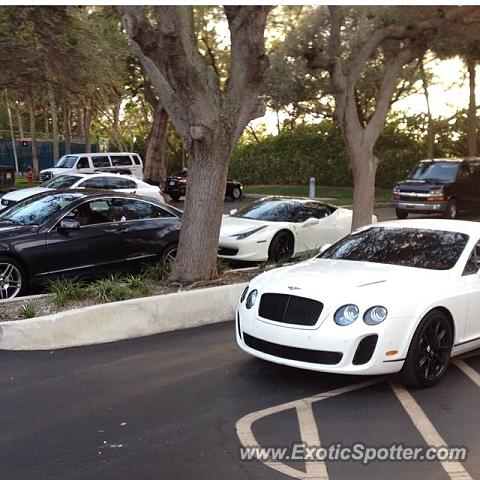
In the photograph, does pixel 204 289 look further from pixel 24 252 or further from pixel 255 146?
pixel 255 146

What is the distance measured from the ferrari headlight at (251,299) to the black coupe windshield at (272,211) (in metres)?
5.78

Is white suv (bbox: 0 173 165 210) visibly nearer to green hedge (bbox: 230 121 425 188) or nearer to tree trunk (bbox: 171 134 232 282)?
tree trunk (bbox: 171 134 232 282)

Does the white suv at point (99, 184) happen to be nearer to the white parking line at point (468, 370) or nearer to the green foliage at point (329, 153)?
the white parking line at point (468, 370)

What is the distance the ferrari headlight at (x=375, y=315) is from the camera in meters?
5.06

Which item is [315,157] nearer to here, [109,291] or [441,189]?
[441,189]

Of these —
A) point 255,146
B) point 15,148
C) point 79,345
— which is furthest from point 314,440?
point 15,148

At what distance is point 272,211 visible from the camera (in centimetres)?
1187

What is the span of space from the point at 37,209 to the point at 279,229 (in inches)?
165

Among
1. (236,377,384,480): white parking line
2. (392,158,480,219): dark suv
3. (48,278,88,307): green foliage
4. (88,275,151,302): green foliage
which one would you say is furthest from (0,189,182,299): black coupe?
(392,158,480,219): dark suv

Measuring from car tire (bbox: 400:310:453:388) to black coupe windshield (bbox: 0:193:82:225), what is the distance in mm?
5543

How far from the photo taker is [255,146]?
3816 centimetres

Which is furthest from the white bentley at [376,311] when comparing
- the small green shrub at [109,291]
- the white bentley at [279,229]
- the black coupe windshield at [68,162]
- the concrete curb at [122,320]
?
the black coupe windshield at [68,162]

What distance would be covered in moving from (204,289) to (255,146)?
102ft

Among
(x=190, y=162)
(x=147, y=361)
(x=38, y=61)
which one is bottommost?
(x=147, y=361)
